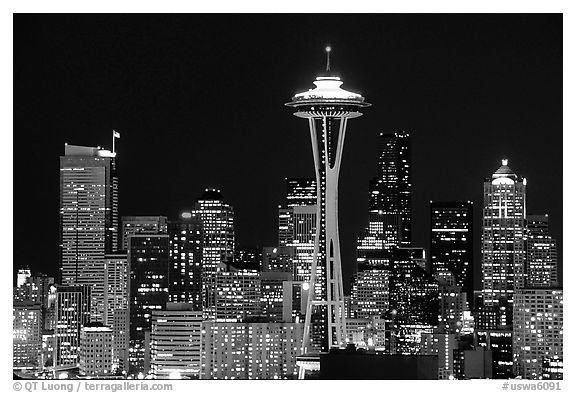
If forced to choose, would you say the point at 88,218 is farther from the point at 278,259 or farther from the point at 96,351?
the point at 96,351

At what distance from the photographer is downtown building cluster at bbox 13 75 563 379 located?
1950cm

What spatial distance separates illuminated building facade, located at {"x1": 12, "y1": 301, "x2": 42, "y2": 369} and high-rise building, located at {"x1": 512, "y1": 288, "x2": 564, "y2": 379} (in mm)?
6482

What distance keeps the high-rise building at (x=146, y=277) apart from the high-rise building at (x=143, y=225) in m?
0.17

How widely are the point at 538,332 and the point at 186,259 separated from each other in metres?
7.56

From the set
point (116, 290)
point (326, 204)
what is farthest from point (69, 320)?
point (326, 204)

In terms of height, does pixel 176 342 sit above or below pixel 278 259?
below

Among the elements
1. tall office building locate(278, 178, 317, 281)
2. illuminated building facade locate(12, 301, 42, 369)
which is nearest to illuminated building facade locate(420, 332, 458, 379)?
tall office building locate(278, 178, 317, 281)

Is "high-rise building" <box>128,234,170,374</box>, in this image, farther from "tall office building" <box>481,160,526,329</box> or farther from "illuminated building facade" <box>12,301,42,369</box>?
"tall office building" <box>481,160,526,329</box>

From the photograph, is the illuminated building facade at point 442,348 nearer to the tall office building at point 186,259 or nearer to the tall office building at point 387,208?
the tall office building at point 387,208

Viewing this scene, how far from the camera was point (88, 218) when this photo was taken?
79.9 feet
